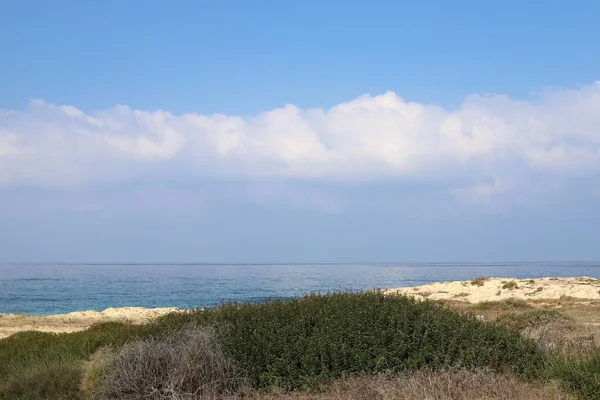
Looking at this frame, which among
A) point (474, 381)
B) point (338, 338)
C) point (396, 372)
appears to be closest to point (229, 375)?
point (338, 338)

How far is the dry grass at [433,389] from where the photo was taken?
8664 millimetres

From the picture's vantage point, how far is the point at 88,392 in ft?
35.0

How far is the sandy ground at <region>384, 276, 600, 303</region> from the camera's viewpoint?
131 feet

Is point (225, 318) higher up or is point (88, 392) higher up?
point (225, 318)

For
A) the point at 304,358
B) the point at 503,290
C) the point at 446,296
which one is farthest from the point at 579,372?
the point at 503,290

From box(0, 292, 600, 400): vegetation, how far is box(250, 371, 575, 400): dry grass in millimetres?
79

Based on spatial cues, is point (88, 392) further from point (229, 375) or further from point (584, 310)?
point (584, 310)

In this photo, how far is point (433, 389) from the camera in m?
8.65

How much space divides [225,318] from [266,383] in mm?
2643

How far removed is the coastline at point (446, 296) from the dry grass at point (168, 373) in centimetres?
1741

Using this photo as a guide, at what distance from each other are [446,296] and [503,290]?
4697 mm

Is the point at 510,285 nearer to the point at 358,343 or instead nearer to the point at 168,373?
the point at 358,343

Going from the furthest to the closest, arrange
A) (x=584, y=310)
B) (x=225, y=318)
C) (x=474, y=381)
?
(x=584, y=310)
(x=225, y=318)
(x=474, y=381)

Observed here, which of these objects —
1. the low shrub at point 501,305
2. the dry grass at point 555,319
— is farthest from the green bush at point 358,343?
the low shrub at point 501,305
